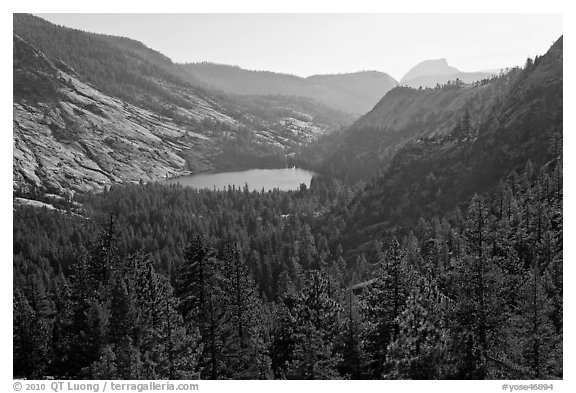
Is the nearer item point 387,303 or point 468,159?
point 387,303

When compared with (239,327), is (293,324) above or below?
above

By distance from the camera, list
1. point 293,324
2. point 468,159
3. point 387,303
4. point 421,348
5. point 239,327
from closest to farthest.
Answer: point 421,348 < point 387,303 < point 239,327 < point 293,324 < point 468,159

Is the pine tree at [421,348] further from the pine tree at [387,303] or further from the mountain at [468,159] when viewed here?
the mountain at [468,159]

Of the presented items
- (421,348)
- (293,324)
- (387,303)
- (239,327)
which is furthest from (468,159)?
(421,348)

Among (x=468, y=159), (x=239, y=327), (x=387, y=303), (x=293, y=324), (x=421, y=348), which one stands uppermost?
(x=468, y=159)

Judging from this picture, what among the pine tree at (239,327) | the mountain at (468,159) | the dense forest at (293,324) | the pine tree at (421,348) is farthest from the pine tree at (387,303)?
the mountain at (468,159)

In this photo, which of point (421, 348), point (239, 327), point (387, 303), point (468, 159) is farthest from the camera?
point (468, 159)

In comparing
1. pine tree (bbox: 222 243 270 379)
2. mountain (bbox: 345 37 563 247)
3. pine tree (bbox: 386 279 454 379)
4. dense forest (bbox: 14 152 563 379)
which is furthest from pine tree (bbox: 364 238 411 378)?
mountain (bbox: 345 37 563 247)

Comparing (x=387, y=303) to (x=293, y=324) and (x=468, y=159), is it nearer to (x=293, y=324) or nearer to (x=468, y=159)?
(x=293, y=324)
